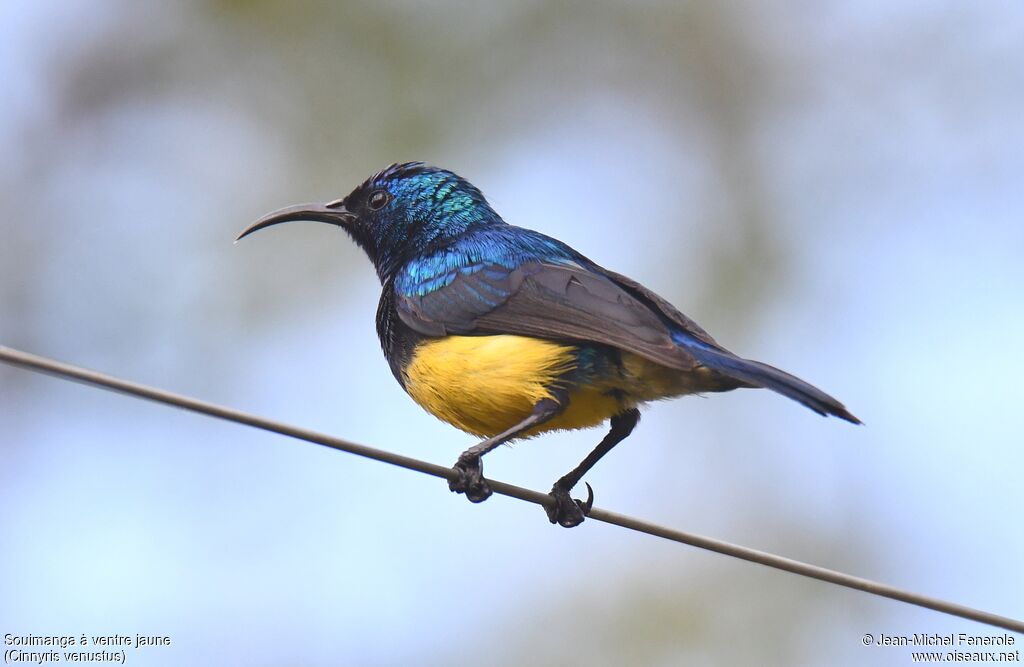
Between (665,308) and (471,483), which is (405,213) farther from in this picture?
(471,483)

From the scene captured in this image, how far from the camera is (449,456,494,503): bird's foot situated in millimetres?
4648

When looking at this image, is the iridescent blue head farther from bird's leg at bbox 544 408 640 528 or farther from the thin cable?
the thin cable

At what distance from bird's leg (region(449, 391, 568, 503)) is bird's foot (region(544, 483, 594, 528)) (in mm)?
465

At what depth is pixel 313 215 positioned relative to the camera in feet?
21.4

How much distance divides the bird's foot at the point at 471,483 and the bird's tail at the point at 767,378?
92 centimetres

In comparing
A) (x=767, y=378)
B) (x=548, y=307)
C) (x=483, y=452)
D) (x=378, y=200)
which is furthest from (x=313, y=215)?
(x=767, y=378)

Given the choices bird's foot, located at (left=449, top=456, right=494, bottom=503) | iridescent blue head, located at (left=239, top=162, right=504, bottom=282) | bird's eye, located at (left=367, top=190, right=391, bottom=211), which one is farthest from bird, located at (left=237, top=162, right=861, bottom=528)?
bird's eye, located at (left=367, top=190, right=391, bottom=211)

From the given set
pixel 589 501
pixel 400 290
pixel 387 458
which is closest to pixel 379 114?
pixel 400 290

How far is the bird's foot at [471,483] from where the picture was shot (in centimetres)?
465

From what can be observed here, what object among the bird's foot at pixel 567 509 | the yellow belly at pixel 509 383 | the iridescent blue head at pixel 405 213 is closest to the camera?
the yellow belly at pixel 509 383

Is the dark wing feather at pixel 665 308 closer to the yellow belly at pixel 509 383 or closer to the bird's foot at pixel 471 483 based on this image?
the yellow belly at pixel 509 383

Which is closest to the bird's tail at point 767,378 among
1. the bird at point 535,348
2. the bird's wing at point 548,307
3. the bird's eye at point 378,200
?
the bird at point 535,348

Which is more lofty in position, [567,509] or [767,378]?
[767,378]

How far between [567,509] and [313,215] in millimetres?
2184
